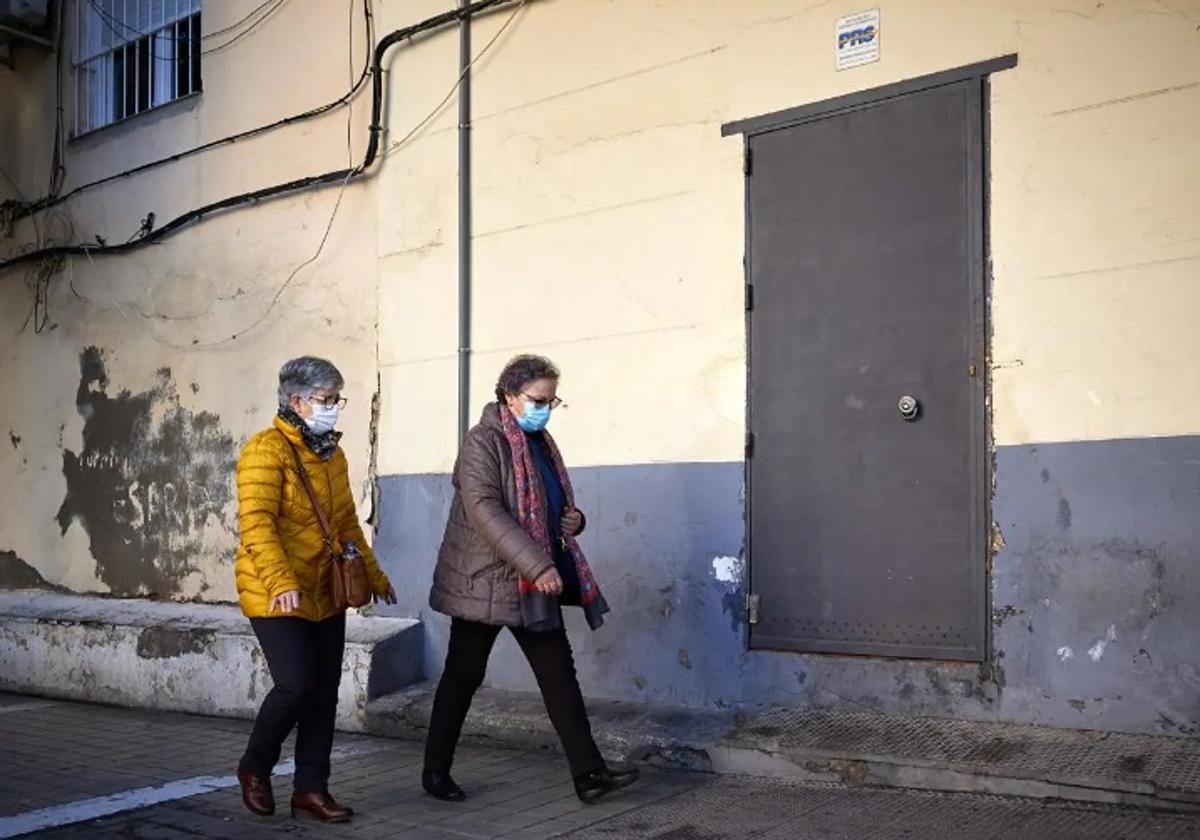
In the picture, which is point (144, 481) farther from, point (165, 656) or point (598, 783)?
point (598, 783)

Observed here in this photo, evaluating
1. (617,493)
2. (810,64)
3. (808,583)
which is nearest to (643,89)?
(810,64)

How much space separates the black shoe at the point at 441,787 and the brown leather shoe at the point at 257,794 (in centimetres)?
66

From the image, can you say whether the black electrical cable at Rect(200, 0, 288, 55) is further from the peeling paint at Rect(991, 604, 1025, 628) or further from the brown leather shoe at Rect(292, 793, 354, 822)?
the peeling paint at Rect(991, 604, 1025, 628)

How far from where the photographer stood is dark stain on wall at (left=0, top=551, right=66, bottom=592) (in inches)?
416

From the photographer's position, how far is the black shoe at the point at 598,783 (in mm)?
5359

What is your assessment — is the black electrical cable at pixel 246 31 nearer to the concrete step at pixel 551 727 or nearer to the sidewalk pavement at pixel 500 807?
the concrete step at pixel 551 727

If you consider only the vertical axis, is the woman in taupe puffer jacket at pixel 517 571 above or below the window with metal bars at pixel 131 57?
below

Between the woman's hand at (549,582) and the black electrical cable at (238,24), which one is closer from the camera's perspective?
the woman's hand at (549,582)

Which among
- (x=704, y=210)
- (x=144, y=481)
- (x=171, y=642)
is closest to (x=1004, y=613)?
(x=704, y=210)

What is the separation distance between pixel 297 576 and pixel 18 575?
671 centimetres

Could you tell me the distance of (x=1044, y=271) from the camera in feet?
18.2

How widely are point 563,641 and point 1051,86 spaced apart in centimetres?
315

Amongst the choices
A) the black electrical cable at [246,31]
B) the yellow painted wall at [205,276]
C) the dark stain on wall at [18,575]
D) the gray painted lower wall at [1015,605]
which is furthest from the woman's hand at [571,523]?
the dark stain on wall at [18,575]

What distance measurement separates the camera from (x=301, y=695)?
5094mm
